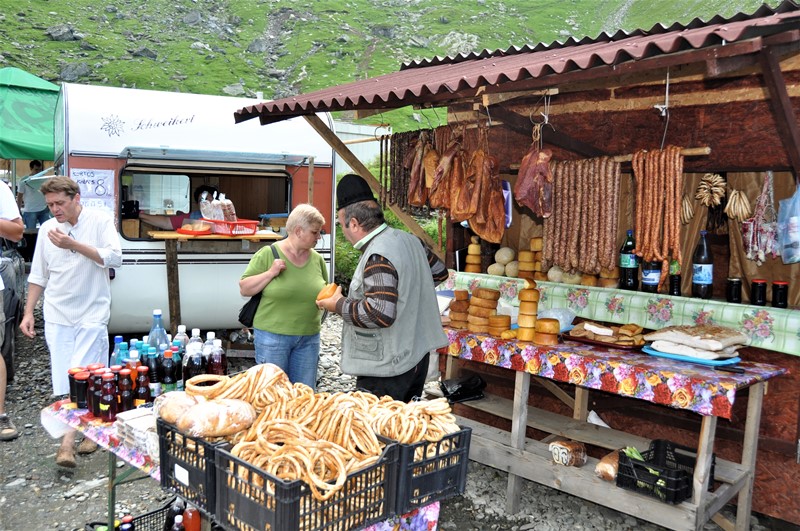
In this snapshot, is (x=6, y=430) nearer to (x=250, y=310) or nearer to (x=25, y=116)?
(x=250, y=310)

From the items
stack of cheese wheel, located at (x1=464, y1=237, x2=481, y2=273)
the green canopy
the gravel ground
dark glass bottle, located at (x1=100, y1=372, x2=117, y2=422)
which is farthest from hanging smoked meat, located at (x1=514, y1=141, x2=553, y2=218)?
the green canopy

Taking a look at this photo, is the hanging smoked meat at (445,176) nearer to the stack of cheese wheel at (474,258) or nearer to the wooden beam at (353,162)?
the wooden beam at (353,162)

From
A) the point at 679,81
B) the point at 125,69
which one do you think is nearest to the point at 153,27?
the point at 125,69

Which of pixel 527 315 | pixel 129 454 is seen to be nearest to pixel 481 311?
pixel 527 315

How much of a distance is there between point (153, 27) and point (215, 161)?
2710 inches

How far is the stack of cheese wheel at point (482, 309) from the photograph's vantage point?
5.19 m

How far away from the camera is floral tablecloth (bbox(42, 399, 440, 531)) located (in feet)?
9.40

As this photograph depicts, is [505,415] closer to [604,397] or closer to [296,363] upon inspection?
[604,397]

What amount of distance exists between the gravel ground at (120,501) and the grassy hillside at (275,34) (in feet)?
154

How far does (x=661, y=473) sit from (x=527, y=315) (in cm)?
141

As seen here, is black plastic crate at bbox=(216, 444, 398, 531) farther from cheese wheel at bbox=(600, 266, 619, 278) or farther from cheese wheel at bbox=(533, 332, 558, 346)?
cheese wheel at bbox=(600, 266, 619, 278)

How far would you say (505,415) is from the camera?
17.6 feet

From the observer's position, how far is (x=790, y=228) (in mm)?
4324

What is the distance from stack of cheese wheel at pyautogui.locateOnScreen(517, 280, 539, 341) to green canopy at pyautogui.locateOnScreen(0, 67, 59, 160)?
8.42 m
